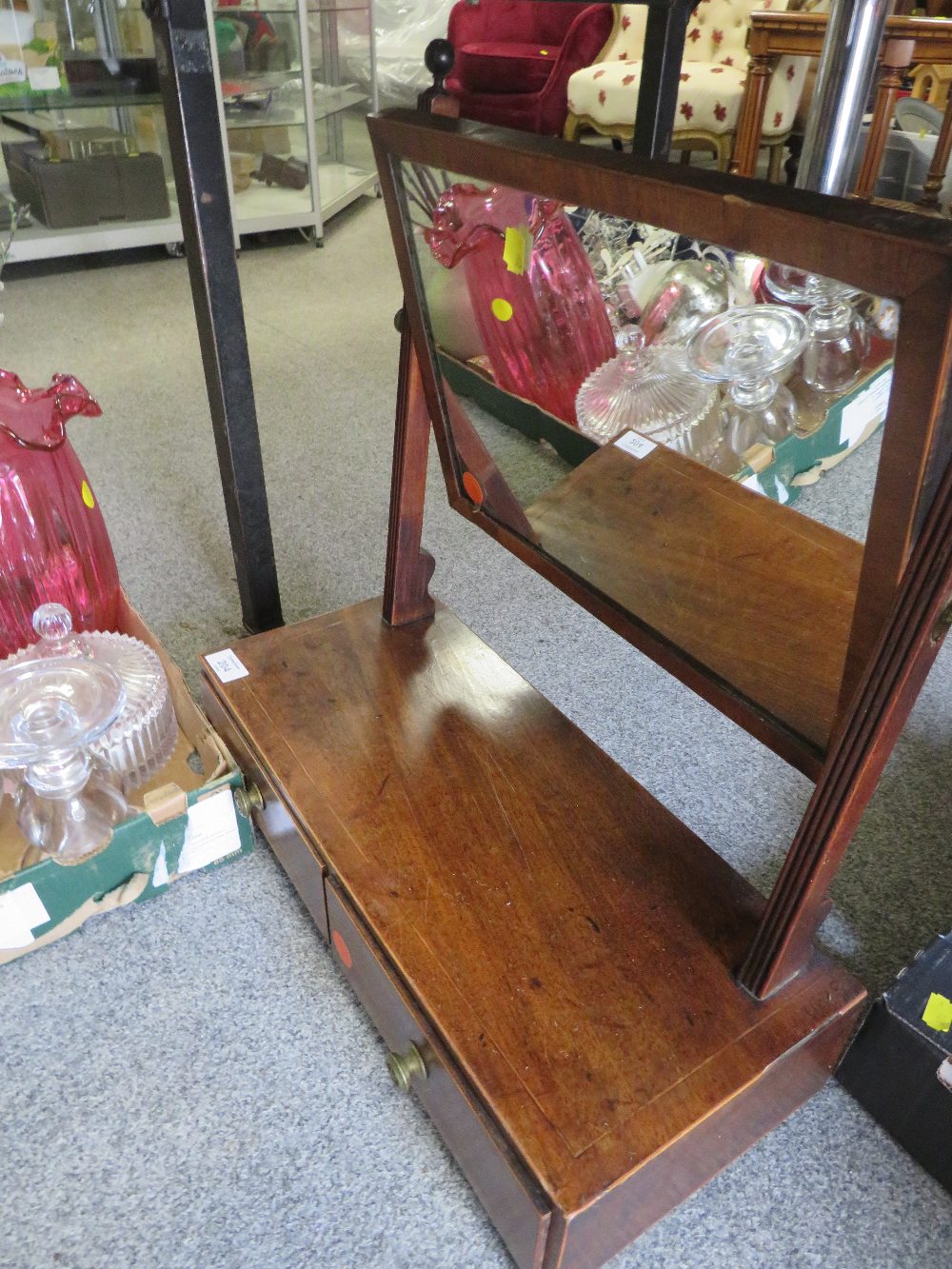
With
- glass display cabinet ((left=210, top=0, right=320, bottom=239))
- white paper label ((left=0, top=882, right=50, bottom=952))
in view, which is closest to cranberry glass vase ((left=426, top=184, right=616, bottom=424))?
white paper label ((left=0, top=882, right=50, bottom=952))

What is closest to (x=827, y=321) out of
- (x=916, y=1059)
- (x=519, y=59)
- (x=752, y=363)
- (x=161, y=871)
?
(x=752, y=363)

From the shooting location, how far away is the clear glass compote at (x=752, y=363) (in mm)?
722

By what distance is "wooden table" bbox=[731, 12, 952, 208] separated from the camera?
2.57 m

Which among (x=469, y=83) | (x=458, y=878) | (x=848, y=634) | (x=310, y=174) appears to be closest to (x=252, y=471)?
(x=458, y=878)

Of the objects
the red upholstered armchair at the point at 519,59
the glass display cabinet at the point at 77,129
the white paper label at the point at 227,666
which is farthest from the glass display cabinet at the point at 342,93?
the white paper label at the point at 227,666

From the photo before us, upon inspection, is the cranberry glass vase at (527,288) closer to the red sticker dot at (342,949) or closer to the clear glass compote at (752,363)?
the clear glass compote at (752,363)

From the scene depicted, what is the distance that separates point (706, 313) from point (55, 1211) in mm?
867

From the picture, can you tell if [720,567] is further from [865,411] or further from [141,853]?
[141,853]

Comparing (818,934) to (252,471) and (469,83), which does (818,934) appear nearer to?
(252,471)

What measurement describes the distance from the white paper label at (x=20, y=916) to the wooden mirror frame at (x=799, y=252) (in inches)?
23.2

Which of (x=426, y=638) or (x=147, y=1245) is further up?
(x=426, y=638)

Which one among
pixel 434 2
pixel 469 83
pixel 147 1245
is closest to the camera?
pixel 147 1245

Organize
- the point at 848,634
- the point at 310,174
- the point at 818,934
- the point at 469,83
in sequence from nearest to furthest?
the point at 848,634
the point at 818,934
the point at 310,174
the point at 469,83

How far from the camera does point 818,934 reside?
95 cm
